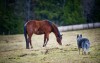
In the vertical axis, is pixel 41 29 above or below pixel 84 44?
above

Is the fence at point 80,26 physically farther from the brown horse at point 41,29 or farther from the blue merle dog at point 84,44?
the blue merle dog at point 84,44

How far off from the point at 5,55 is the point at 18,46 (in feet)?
1.19

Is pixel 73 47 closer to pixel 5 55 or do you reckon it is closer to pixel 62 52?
pixel 62 52

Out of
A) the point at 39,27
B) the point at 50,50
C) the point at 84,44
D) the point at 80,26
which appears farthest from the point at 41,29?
the point at 84,44

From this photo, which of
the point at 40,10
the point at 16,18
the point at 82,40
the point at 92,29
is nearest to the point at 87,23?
the point at 92,29

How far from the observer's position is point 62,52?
641cm

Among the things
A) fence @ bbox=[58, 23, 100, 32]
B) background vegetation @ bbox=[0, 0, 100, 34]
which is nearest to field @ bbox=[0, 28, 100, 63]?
fence @ bbox=[58, 23, 100, 32]

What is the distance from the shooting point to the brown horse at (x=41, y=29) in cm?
662

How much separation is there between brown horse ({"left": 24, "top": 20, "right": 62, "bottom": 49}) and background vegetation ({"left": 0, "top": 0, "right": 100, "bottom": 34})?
0.11m

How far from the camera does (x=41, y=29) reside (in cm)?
684

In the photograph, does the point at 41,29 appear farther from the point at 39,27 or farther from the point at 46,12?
the point at 46,12

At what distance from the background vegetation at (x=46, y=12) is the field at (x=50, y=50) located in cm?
23

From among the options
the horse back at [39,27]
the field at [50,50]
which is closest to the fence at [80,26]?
the field at [50,50]

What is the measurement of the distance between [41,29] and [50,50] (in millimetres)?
599
